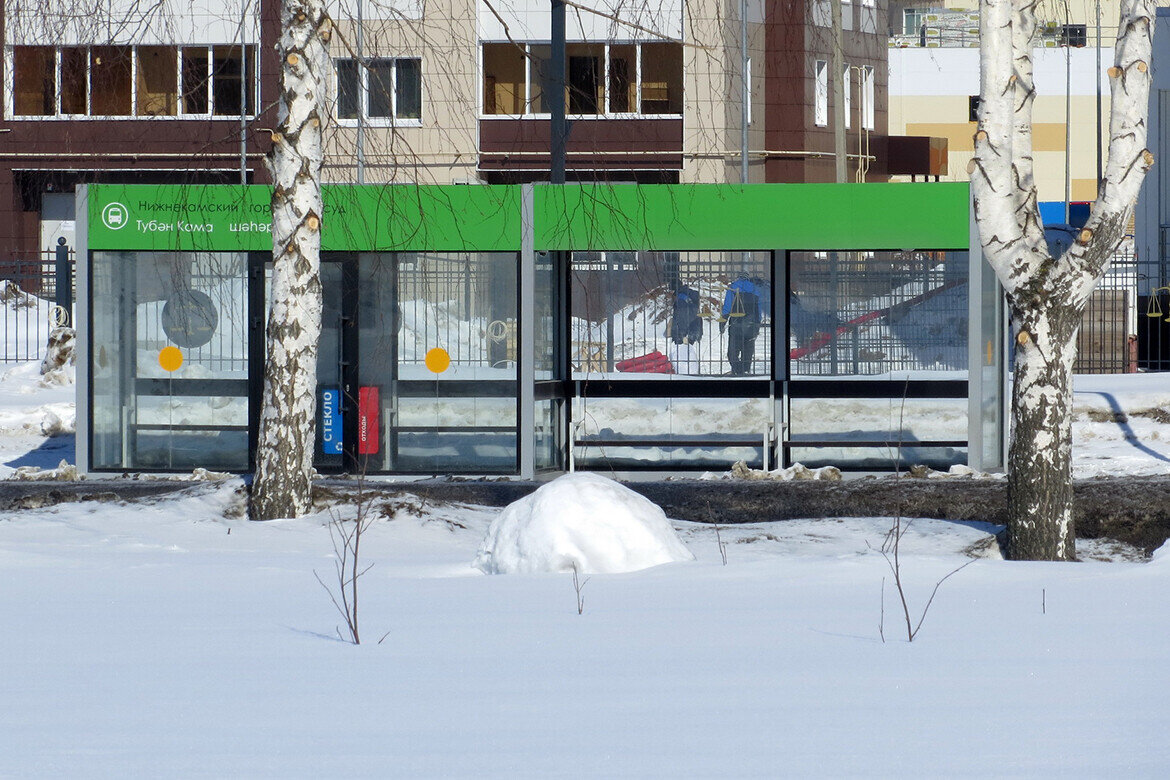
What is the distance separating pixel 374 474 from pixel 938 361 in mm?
4855

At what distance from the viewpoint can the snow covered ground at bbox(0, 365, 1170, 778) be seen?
3.75 m

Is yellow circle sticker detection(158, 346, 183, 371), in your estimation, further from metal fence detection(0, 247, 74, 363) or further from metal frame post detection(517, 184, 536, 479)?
metal fence detection(0, 247, 74, 363)

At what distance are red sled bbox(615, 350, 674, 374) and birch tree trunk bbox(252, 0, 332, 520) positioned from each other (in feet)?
14.6

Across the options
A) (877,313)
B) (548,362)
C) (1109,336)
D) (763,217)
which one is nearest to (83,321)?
(548,362)

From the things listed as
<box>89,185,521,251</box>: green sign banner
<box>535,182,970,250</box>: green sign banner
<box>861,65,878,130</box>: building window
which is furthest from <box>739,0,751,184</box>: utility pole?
<box>861,65,878,130</box>: building window

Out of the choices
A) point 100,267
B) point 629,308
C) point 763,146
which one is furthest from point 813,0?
point 763,146

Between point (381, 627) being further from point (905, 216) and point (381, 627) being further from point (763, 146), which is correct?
point (763, 146)

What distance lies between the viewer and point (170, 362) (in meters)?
12.9

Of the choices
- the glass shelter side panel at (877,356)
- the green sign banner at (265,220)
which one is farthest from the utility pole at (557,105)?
the glass shelter side panel at (877,356)

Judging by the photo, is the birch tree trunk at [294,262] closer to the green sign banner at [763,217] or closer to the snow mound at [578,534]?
the snow mound at [578,534]

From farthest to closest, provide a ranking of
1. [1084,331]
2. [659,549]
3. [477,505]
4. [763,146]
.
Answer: [763,146], [1084,331], [477,505], [659,549]

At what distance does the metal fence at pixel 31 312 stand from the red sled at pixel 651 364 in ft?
35.5

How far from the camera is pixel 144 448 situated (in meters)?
13.0

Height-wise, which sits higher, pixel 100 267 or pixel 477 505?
pixel 100 267
